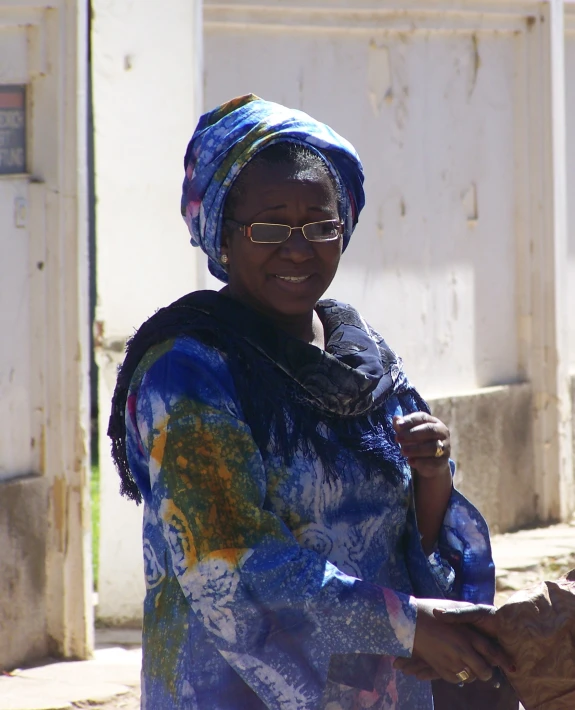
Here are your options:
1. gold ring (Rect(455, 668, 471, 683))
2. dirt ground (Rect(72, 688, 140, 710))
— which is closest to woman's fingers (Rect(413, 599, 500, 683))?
gold ring (Rect(455, 668, 471, 683))

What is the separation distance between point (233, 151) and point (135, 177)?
3017 mm

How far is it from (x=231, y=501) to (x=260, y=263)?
48 centimetres

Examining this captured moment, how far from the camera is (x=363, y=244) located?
6441mm

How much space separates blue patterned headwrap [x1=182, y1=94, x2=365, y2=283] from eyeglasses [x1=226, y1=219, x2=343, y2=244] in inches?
2.7

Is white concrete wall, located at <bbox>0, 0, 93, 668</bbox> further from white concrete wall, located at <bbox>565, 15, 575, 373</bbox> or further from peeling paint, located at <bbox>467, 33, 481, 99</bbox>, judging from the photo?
white concrete wall, located at <bbox>565, 15, 575, 373</bbox>

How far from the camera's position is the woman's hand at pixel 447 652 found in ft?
6.94

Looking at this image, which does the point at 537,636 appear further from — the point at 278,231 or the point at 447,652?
the point at 278,231

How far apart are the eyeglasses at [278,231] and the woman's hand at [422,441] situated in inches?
14.6

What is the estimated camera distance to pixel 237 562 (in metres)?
2.09

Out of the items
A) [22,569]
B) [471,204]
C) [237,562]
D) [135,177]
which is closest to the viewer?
[237,562]

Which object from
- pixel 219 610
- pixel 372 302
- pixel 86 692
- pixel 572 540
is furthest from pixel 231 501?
pixel 572 540

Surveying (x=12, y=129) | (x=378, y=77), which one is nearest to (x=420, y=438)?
(x=12, y=129)

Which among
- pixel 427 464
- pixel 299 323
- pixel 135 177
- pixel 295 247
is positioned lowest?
pixel 427 464

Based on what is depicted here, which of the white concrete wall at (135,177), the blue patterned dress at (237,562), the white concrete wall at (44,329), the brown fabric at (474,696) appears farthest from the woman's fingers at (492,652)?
the white concrete wall at (135,177)
